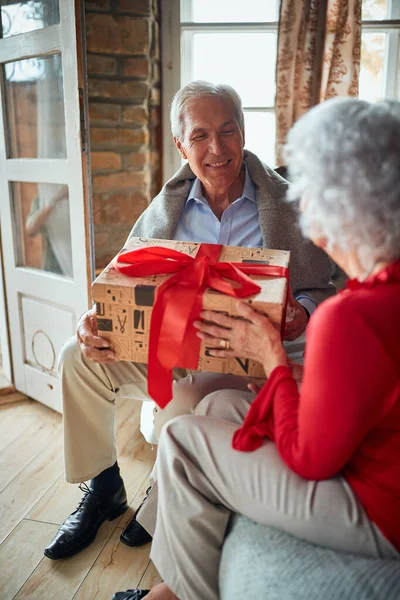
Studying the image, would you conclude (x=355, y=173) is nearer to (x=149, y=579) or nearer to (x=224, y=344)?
(x=224, y=344)

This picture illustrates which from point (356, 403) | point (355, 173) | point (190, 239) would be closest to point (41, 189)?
point (190, 239)

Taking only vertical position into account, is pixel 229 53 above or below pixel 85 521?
above

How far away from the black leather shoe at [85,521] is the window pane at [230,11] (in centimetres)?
208

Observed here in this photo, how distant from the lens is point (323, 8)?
2.21 metres

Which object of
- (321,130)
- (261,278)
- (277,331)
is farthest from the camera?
(261,278)

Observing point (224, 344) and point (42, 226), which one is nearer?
point (224, 344)

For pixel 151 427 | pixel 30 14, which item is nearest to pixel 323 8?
pixel 30 14

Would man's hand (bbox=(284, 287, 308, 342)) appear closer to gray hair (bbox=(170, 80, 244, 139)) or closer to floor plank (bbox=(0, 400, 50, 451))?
gray hair (bbox=(170, 80, 244, 139))

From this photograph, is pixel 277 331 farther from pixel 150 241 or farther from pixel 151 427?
pixel 151 427

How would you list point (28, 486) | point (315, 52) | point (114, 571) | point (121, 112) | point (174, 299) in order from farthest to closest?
point (121, 112) < point (315, 52) < point (28, 486) < point (114, 571) < point (174, 299)

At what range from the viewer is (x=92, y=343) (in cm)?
139

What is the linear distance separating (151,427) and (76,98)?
1161 millimetres

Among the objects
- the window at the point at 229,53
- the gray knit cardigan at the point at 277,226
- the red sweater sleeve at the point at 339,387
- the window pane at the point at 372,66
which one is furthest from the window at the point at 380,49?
the red sweater sleeve at the point at 339,387

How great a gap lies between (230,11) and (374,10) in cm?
65
